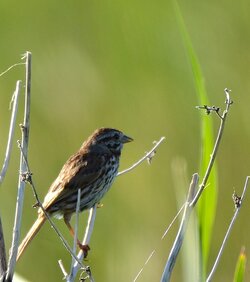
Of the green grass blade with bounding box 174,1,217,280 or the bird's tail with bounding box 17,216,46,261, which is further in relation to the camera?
the bird's tail with bounding box 17,216,46,261

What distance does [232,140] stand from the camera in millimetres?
6324

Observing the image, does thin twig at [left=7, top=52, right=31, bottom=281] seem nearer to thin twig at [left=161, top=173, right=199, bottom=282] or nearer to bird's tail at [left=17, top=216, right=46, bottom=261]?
thin twig at [left=161, top=173, right=199, bottom=282]

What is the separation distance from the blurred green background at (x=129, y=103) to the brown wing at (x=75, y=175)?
0.93 meters

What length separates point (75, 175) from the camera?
4.95 metres

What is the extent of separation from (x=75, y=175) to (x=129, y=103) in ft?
5.59

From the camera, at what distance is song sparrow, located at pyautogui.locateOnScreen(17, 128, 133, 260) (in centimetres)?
486

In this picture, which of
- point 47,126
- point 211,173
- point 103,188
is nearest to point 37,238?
point 47,126

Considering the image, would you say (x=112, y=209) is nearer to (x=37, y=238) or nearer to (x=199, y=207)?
(x=37, y=238)

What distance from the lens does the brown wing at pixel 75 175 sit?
4836 mm

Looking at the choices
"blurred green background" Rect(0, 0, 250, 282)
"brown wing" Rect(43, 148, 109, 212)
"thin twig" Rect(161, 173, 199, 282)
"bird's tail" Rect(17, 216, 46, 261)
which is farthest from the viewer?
"blurred green background" Rect(0, 0, 250, 282)

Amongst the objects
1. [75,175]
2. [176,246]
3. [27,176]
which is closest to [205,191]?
[176,246]

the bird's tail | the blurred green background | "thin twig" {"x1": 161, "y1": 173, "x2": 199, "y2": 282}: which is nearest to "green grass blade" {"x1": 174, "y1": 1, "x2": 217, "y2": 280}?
"thin twig" {"x1": 161, "y1": 173, "x2": 199, "y2": 282}

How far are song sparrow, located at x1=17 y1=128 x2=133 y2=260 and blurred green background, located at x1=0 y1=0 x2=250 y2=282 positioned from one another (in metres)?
0.90

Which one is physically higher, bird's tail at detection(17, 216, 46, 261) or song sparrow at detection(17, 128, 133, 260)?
song sparrow at detection(17, 128, 133, 260)
